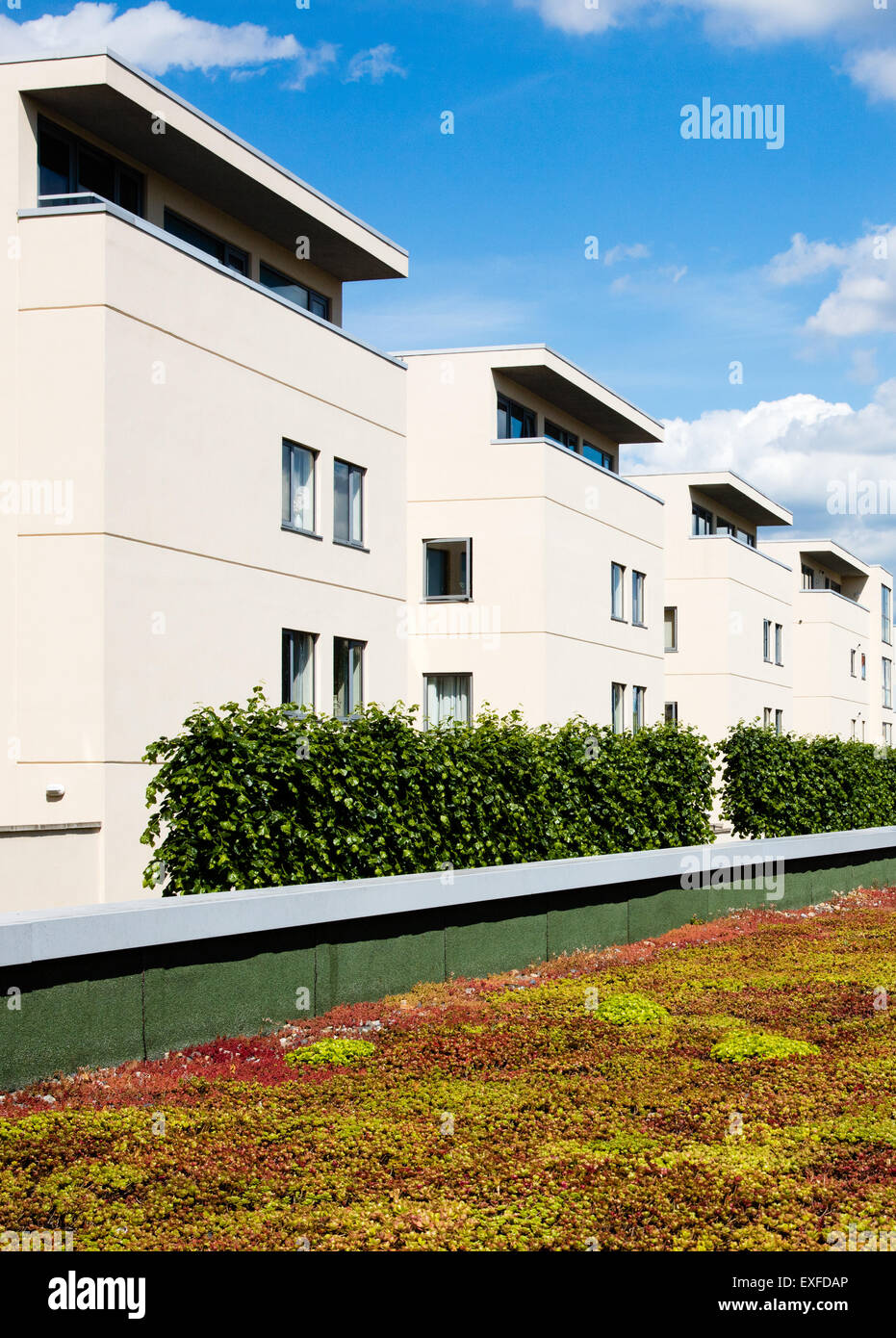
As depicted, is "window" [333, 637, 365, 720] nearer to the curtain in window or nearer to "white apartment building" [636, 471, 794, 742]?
the curtain in window

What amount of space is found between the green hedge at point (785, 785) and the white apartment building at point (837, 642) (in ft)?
80.5

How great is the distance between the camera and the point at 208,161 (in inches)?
755

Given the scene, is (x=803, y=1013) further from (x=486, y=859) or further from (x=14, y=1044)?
(x=14, y=1044)

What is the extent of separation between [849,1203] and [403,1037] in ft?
14.7

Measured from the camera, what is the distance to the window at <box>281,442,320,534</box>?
20.2m

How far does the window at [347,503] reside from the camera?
21750 millimetres

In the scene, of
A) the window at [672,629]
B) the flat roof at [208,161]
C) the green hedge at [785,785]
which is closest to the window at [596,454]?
the window at [672,629]

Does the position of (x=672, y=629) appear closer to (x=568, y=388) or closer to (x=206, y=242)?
(x=568, y=388)

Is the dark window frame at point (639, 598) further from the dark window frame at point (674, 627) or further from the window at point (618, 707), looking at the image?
the dark window frame at point (674, 627)

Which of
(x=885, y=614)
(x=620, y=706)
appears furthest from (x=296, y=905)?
(x=885, y=614)

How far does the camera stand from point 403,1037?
10.3 m

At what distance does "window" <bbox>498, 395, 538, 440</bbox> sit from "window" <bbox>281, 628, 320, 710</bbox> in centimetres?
1024

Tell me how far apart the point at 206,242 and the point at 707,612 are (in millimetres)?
24707
